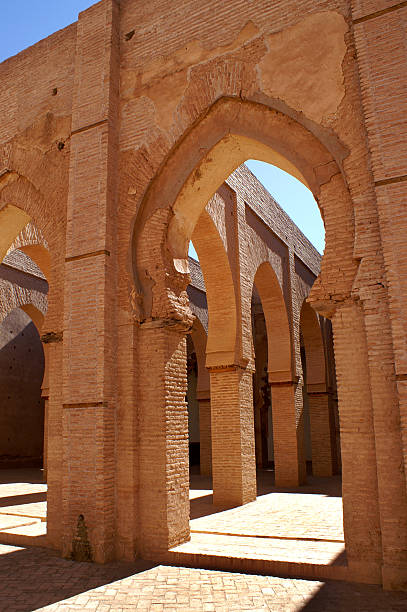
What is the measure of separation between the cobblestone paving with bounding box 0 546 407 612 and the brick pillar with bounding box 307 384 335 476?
10.2 metres

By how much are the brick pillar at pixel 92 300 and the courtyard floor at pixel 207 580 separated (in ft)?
1.82

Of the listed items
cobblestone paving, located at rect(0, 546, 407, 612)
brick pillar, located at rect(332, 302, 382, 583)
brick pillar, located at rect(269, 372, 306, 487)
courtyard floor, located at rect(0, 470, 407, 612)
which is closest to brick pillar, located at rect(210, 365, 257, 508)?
courtyard floor, located at rect(0, 470, 407, 612)

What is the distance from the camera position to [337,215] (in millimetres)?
5406

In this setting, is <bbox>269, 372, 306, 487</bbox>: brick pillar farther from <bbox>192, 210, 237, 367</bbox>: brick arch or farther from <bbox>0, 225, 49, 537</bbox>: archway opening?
<bbox>0, 225, 49, 537</bbox>: archway opening

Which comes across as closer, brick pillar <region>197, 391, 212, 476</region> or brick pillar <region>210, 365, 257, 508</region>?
brick pillar <region>210, 365, 257, 508</region>

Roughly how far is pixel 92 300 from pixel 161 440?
1.89 metres

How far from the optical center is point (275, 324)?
13.0 m

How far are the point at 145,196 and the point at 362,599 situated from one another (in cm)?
504

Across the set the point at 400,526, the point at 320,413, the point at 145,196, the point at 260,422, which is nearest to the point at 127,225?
the point at 145,196

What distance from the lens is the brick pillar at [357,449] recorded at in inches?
186

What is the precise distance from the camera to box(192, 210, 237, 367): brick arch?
970cm

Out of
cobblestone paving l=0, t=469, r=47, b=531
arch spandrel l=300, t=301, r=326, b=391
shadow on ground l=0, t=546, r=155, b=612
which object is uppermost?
arch spandrel l=300, t=301, r=326, b=391

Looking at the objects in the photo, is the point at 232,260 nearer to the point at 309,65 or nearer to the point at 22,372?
the point at 309,65

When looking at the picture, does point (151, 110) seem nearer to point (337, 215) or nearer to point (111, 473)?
point (337, 215)
